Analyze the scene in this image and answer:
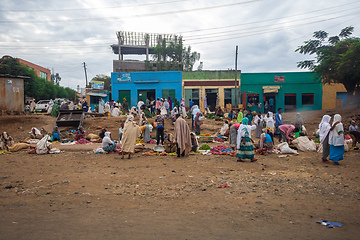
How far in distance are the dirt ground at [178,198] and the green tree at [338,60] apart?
10.7m

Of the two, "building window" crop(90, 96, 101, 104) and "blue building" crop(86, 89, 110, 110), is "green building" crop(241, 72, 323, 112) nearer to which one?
"blue building" crop(86, 89, 110, 110)

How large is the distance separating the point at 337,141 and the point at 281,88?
22.2m

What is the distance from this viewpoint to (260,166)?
27.8ft

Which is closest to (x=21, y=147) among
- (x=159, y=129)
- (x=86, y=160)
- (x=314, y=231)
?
(x=86, y=160)

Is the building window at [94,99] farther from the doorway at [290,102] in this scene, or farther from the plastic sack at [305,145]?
the plastic sack at [305,145]

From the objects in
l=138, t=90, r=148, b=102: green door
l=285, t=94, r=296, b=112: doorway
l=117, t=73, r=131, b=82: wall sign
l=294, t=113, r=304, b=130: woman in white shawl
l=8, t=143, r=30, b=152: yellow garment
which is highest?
l=117, t=73, r=131, b=82: wall sign

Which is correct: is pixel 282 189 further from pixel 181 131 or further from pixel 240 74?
pixel 240 74

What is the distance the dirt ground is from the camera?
3.89 m

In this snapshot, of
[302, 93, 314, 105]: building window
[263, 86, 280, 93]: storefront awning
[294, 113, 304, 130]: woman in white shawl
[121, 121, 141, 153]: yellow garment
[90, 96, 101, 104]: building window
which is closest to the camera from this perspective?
[121, 121, 141, 153]: yellow garment

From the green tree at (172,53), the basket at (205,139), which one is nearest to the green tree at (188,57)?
the green tree at (172,53)

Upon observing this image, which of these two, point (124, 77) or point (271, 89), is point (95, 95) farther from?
point (271, 89)

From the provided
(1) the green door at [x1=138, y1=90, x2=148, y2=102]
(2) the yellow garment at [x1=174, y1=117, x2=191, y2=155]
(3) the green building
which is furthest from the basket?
(1) the green door at [x1=138, y1=90, x2=148, y2=102]

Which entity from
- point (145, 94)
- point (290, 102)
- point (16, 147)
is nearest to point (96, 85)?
point (145, 94)

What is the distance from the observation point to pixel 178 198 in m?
5.52
